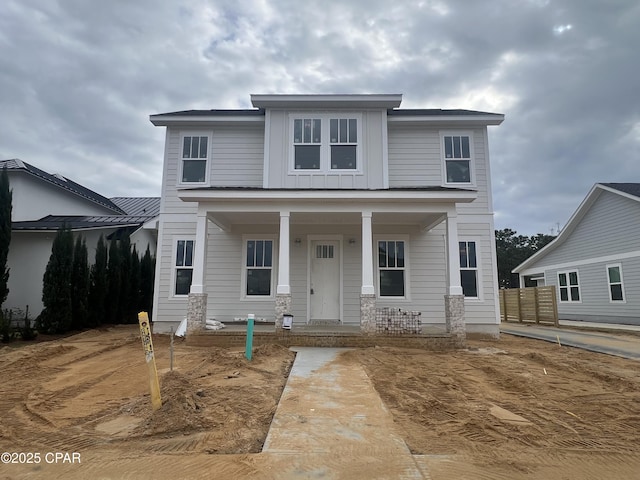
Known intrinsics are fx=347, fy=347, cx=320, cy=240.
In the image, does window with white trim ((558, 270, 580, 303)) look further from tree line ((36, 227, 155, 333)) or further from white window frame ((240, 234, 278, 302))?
tree line ((36, 227, 155, 333))

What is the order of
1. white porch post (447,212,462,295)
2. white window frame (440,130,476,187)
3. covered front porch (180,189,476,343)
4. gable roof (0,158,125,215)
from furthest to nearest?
gable roof (0,158,125,215) < white window frame (440,130,476,187) < covered front porch (180,189,476,343) < white porch post (447,212,462,295)

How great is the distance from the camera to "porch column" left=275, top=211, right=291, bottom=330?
801cm

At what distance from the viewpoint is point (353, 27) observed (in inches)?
394

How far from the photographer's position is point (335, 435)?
3.16 meters

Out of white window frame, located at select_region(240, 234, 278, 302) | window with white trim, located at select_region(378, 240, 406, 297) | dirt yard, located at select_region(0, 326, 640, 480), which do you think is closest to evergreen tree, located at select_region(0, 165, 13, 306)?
dirt yard, located at select_region(0, 326, 640, 480)

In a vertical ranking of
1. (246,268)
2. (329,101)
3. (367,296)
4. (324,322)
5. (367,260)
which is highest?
(329,101)

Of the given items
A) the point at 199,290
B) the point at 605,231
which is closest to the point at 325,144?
the point at 199,290

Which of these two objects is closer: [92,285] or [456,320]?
[456,320]

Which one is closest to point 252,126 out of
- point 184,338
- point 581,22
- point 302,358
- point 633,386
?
point 184,338

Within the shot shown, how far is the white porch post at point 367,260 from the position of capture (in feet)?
26.5

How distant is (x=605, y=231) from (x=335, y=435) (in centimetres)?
1650

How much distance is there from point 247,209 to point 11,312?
840 centimetres

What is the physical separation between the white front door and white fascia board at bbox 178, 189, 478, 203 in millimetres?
2110

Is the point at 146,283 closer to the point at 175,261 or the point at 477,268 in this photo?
the point at 175,261
